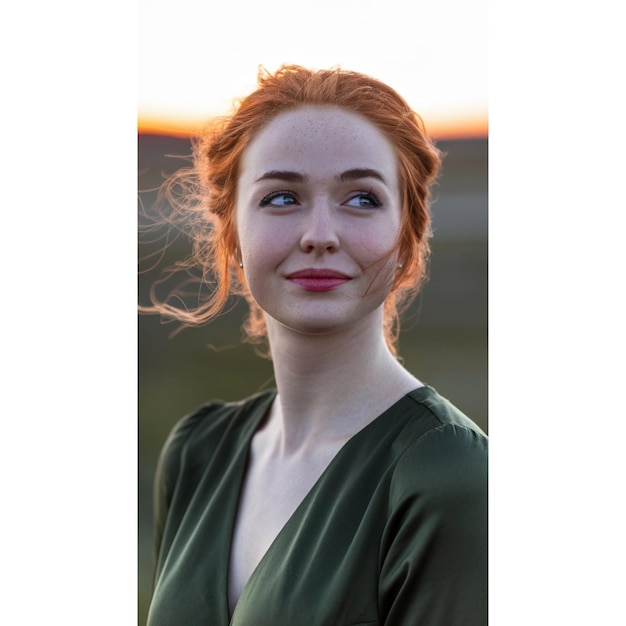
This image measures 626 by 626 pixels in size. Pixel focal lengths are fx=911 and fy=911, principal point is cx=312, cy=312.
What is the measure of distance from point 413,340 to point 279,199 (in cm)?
50

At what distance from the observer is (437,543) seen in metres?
1.55

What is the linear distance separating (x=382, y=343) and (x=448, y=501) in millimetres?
376

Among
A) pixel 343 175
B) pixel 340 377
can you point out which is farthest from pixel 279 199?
pixel 340 377

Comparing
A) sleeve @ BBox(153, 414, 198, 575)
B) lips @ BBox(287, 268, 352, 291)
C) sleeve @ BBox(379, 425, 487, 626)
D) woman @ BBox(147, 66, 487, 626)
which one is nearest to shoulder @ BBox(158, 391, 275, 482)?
sleeve @ BBox(153, 414, 198, 575)

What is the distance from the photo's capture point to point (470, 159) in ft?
6.05

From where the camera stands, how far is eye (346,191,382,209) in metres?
1.68

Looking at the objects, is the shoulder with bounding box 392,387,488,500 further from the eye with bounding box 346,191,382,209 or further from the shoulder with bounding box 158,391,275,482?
the shoulder with bounding box 158,391,275,482

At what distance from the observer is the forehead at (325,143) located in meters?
1.67

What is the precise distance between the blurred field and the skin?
0.50 feet

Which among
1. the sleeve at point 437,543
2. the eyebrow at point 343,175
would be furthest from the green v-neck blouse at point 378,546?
the eyebrow at point 343,175

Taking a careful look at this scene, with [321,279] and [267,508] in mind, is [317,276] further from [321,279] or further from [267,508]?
[267,508]

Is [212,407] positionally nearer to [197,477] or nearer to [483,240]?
[197,477]

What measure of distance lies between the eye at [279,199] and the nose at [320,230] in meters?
0.05

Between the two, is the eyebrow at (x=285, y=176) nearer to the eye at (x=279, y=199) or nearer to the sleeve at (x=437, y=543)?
the eye at (x=279, y=199)
